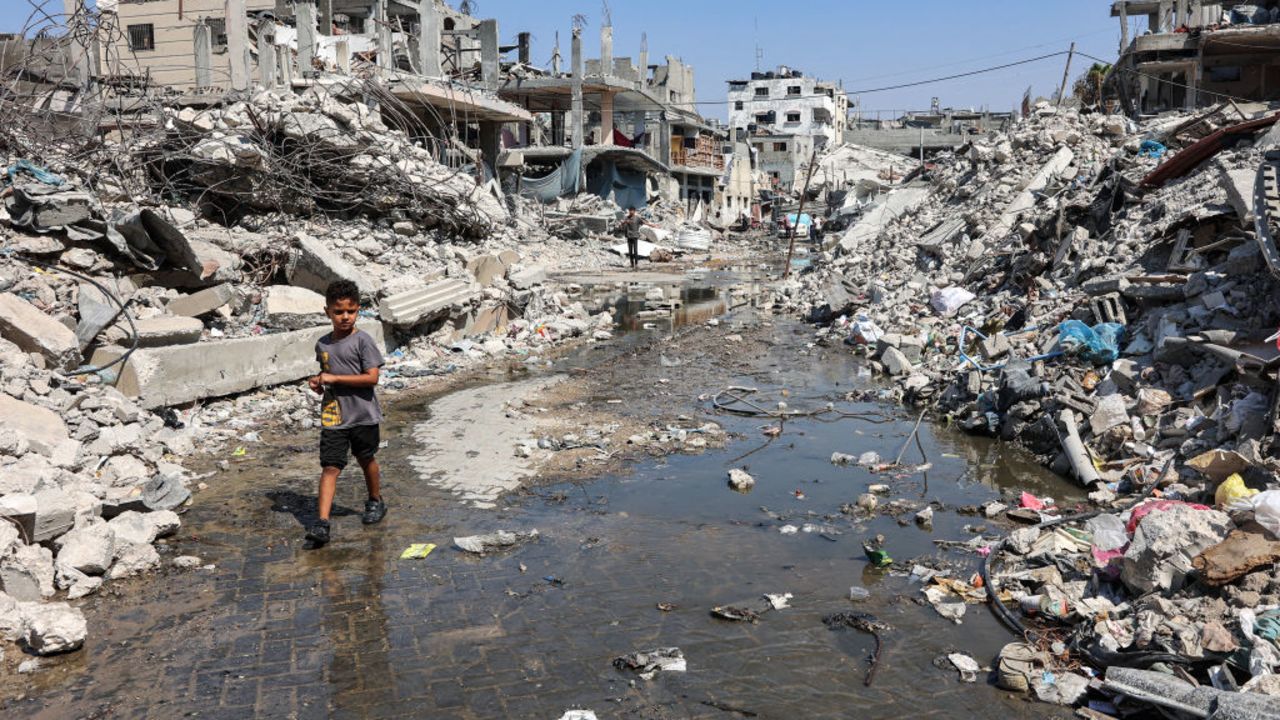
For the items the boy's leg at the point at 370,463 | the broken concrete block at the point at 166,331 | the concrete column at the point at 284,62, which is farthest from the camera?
the concrete column at the point at 284,62

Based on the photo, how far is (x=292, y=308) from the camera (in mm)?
8789

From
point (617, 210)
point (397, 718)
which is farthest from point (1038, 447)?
point (617, 210)

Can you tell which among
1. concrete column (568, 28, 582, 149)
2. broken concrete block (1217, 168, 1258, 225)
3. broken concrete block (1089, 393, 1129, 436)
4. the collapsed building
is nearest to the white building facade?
concrete column (568, 28, 582, 149)

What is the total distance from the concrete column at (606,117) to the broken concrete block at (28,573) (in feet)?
112

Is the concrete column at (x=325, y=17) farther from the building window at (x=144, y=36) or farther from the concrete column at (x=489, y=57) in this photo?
the concrete column at (x=489, y=57)

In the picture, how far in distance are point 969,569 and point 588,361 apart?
657cm

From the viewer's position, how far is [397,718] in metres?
3.22

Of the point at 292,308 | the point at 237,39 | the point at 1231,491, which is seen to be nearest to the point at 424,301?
the point at 292,308

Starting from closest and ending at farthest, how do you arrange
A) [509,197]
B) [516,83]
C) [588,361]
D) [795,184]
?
[588,361], [509,197], [516,83], [795,184]

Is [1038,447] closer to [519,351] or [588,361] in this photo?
[588,361]

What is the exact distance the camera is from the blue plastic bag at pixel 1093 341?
7484 millimetres

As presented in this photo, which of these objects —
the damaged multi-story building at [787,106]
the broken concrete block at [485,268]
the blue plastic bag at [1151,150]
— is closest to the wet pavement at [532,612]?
the broken concrete block at [485,268]

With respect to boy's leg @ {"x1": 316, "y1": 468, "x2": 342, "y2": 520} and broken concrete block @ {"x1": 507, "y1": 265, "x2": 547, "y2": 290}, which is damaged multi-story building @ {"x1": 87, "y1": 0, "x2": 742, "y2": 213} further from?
boy's leg @ {"x1": 316, "y1": 468, "x2": 342, "y2": 520}

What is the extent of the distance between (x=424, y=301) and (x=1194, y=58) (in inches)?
1009
